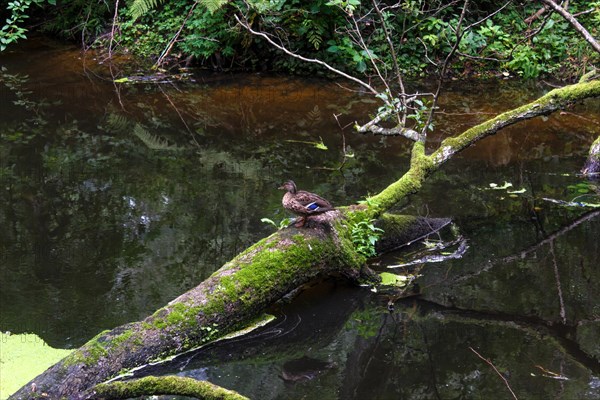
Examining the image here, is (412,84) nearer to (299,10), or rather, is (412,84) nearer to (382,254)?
(299,10)

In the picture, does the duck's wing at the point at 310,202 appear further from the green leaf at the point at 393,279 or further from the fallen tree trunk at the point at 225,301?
the green leaf at the point at 393,279

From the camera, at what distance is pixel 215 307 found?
5.12 meters

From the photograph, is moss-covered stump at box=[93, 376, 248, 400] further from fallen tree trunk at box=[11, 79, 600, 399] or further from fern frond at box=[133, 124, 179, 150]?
fern frond at box=[133, 124, 179, 150]

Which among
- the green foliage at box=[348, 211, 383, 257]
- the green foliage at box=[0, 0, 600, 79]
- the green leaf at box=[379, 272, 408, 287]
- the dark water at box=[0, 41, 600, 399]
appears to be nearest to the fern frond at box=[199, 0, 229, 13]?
the green foliage at box=[0, 0, 600, 79]

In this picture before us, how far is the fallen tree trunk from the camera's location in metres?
4.52

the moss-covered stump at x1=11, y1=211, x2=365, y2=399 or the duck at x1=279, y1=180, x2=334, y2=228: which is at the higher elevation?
the duck at x1=279, y1=180, x2=334, y2=228

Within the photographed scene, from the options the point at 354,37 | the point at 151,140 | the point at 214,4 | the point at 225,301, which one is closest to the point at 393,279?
the point at 225,301

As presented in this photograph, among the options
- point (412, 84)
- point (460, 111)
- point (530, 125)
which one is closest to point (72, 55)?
point (412, 84)

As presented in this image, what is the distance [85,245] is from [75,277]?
645 mm

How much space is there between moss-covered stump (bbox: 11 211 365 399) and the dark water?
0.17 metres

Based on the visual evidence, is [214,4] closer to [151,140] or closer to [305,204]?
[151,140]

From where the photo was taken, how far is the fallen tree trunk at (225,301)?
14.8ft

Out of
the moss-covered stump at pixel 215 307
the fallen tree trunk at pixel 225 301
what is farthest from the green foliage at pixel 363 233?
the moss-covered stump at pixel 215 307

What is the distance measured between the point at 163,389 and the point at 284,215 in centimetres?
329
